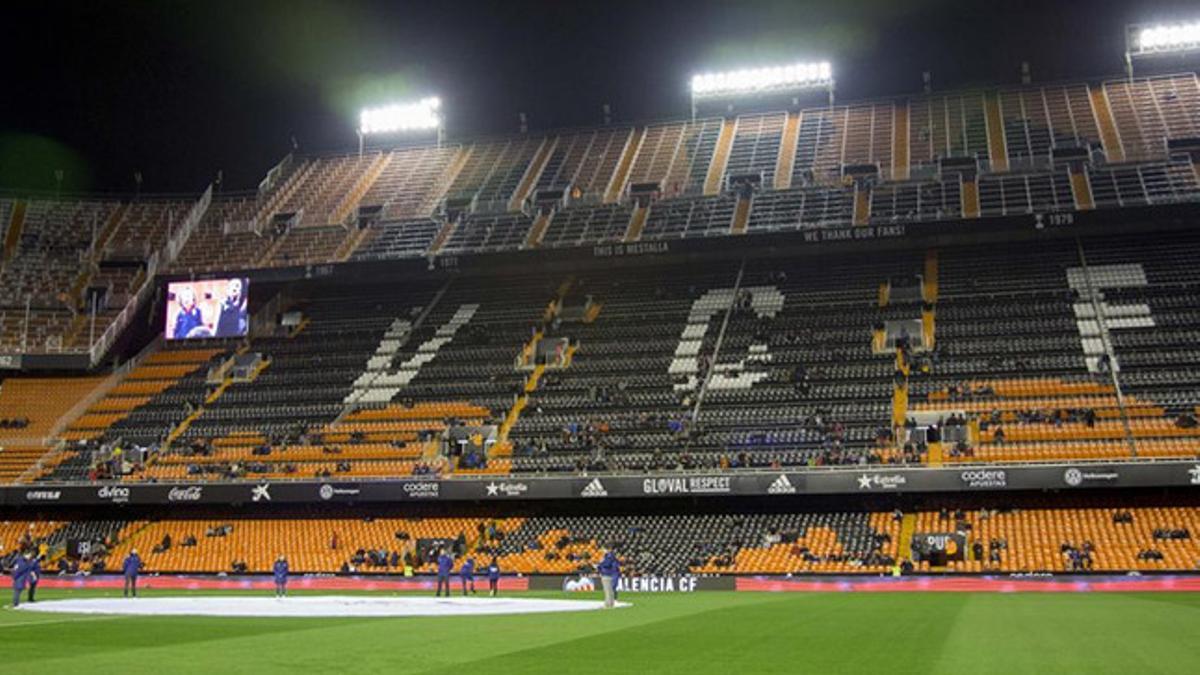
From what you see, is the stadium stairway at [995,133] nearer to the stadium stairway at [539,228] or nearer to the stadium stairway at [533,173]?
the stadium stairway at [539,228]

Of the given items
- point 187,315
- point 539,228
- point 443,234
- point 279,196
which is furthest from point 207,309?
point 539,228

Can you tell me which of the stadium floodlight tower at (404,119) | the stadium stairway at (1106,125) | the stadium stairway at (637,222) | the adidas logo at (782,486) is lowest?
the adidas logo at (782,486)

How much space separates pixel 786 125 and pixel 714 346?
1886cm

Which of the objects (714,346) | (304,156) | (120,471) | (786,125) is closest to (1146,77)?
(786,125)

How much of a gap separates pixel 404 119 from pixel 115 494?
112ft

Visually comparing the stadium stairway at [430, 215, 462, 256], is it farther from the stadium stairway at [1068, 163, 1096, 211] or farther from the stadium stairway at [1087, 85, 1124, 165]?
the stadium stairway at [1087, 85, 1124, 165]

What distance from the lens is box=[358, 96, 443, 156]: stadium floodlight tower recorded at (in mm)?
75750

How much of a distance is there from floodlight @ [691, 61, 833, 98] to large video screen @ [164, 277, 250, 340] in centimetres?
3104

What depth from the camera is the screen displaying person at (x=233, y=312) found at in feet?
212

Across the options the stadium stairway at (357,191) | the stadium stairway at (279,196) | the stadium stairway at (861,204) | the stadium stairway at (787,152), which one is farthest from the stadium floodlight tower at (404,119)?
the stadium stairway at (861,204)

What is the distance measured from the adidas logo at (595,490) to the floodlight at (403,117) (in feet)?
122

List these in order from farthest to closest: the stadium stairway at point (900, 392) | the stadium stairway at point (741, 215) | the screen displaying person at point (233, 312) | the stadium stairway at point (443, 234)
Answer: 1. the screen displaying person at point (233, 312)
2. the stadium stairway at point (443, 234)
3. the stadium stairway at point (741, 215)
4. the stadium stairway at point (900, 392)

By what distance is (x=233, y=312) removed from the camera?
64.8 metres

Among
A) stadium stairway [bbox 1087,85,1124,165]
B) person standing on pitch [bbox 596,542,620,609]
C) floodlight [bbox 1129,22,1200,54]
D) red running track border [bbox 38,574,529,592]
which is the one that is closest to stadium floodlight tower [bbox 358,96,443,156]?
red running track border [bbox 38,574,529,592]
